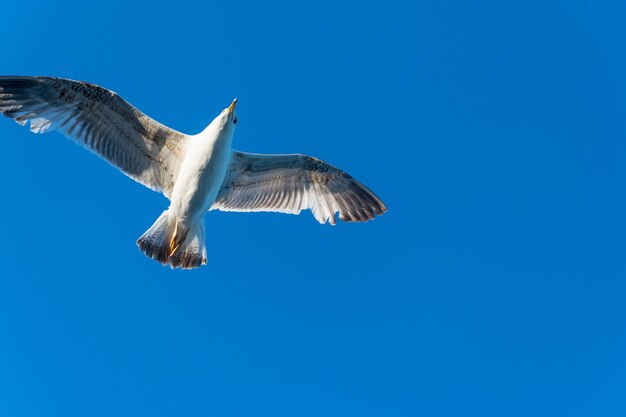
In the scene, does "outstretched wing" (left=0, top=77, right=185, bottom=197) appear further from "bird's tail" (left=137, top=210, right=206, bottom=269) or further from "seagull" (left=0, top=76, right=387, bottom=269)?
"bird's tail" (left=137, top=210, right=206, bottom=269)

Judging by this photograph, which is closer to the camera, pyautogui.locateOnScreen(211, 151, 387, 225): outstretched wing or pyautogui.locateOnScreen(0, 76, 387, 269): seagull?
pyautogui.locateOnScreen(0, 76, 387, 269): seagull

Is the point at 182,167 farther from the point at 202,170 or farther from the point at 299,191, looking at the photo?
the point at 299,191

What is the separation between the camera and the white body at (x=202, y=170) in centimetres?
1202

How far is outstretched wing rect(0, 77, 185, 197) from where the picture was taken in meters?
11.9

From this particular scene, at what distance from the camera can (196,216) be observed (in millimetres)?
12391

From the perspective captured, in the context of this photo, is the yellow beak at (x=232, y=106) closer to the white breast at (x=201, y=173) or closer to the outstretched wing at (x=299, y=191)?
the white breast at (x=201, y=173)

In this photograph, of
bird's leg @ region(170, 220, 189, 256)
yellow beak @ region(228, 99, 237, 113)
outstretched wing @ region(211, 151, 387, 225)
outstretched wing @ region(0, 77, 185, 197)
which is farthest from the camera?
outstretched wing @ region(211, 151, 387, 225)

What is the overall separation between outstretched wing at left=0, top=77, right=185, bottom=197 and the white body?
0.44 meters

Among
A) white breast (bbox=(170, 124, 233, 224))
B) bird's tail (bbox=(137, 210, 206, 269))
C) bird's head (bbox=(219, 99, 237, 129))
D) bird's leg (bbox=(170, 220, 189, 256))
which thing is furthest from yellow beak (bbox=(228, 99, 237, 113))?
bird's leg (bbox=(170, 220, 189, 256))

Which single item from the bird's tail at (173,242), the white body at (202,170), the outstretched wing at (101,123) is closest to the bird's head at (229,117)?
the white body at (202,170)

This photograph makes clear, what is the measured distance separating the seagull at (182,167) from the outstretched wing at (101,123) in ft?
0.05

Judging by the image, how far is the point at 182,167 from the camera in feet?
40.5

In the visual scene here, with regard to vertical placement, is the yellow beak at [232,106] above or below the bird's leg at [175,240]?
above

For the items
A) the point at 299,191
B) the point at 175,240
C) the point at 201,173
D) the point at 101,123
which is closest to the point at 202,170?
the point at 201,173
